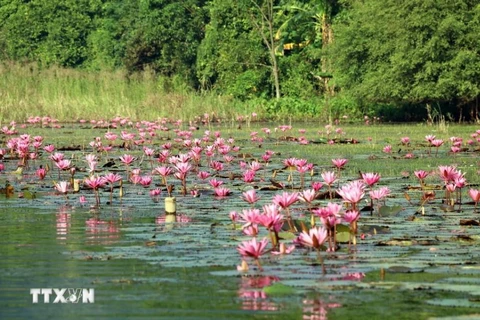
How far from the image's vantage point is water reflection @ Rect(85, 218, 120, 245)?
21.4 ft

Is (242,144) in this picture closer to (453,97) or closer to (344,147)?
(344,147)

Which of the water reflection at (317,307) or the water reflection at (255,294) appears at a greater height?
the water reflection at (255,294)

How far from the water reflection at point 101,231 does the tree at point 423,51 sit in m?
26.4

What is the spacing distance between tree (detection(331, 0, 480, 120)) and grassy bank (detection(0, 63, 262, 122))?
440 cm

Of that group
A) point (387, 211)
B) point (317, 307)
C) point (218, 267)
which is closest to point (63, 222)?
point (387, 211)

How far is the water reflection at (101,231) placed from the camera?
21.4 feet

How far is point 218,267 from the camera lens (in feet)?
17.5

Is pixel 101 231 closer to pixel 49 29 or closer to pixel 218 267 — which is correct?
pixel 218 267

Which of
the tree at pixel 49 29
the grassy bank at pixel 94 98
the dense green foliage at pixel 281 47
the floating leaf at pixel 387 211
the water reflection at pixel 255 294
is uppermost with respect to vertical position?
the tree at pixel 49 29

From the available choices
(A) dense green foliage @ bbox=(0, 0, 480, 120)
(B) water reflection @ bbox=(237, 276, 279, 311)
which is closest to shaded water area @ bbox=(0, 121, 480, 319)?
(B) water reflection @ bbox=(237, 276, 279, 311)

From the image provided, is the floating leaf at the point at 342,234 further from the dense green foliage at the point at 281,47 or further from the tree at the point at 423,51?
the tree at the point at 423,51

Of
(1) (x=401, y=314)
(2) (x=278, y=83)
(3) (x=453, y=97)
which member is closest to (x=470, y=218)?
(1) (x=401, y=314)

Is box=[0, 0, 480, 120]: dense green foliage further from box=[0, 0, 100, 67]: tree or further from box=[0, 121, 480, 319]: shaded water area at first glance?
box=[0, 121, 480, 319]: shaded water area

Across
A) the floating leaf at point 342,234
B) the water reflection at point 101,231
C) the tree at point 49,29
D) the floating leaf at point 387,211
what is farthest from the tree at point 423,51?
the tree at point 49,29
